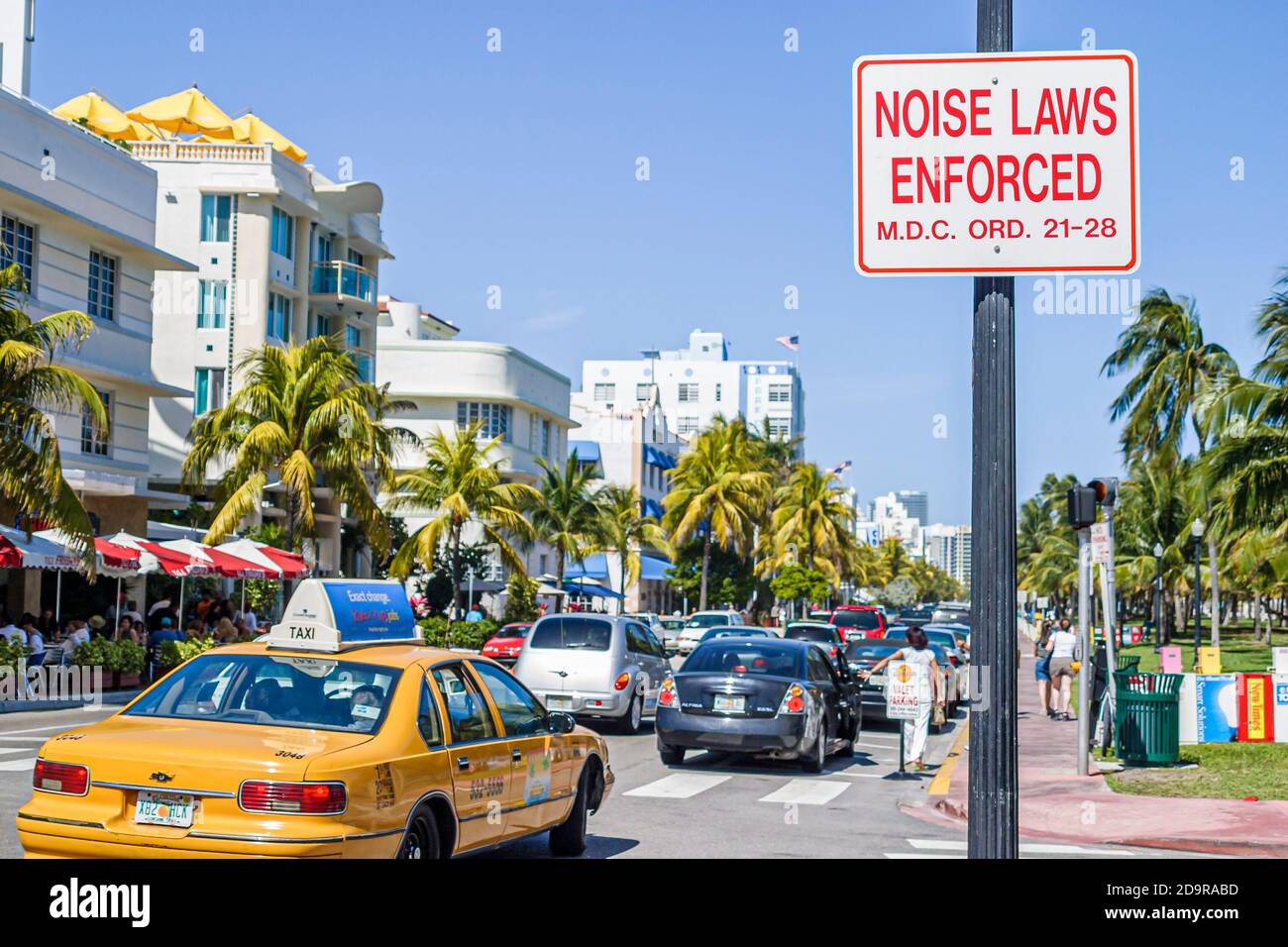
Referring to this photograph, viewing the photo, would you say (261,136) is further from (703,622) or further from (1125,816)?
(1125,816)

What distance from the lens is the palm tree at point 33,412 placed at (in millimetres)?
21766

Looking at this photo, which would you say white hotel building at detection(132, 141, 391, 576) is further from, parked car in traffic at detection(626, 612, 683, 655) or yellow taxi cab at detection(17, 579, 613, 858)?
yellow taxi cab at detection(17, 579, 613, 858)

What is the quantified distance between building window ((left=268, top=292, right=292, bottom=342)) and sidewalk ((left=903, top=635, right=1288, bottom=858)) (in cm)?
3455

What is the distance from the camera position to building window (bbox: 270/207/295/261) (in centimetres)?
4653

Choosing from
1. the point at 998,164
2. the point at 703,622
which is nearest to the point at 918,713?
the point at 998,164

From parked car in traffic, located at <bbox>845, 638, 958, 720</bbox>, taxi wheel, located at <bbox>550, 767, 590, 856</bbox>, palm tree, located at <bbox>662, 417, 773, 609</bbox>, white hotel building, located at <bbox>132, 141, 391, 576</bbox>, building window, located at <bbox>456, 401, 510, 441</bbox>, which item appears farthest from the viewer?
palm tree, located at <bbox>662, 417, 773, 609</bbox>

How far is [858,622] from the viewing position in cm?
3928

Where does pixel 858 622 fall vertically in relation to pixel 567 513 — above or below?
below

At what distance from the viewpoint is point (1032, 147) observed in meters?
4.73

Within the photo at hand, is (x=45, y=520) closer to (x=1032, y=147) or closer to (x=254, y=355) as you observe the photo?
(x=254, y=355)

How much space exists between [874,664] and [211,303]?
90.0 feet

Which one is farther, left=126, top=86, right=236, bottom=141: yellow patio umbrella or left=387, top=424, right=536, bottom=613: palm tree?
left=126, top=86, right=236, bottom=141: yellow patio umbrella

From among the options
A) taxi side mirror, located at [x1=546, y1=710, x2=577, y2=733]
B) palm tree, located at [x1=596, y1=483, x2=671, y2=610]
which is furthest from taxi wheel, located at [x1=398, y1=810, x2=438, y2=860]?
palm tree, located at [x1=596, y1=483, x2=671, y2=610]

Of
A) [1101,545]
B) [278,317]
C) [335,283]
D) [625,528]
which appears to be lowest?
[1101,545]
